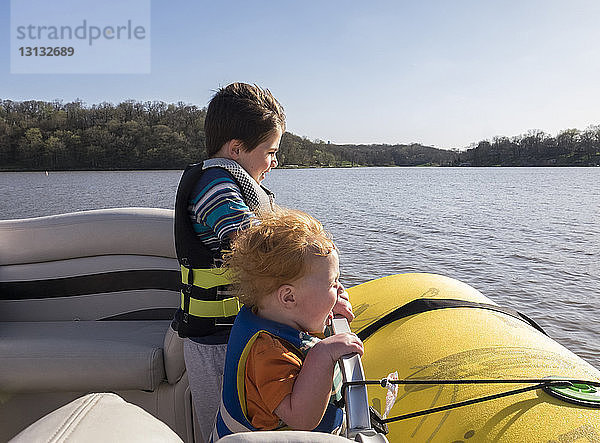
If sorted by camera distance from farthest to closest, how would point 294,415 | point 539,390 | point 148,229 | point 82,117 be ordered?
point 82,117, point 148,229, point 539,390, point 294,415

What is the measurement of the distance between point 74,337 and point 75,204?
17.3 meters

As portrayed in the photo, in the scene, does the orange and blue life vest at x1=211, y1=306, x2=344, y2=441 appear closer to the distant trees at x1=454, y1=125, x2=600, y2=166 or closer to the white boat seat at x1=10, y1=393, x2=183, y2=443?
the white boat seat at x1=10, y1=393, x2=183, y2=443

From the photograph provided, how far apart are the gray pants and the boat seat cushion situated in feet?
2.32

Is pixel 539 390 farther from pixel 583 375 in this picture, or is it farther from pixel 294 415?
pixel 294 415

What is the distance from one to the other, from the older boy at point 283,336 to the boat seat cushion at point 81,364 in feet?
3.94

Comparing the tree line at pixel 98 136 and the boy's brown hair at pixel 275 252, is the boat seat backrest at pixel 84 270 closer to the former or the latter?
the boy's brown hair at pixel 275 252

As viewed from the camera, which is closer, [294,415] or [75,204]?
[294,415]

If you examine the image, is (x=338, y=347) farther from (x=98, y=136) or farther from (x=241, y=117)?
(x=98, y=136)

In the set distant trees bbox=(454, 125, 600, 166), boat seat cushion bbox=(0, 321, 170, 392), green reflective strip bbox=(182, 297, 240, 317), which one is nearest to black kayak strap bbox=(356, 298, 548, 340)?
green reflective strip bbox=(182, 297, 240, 317)

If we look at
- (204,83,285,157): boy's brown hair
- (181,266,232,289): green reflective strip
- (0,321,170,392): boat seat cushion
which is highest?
(204,83,285,157): boy's brown hair

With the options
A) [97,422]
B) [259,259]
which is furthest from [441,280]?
[97,422]

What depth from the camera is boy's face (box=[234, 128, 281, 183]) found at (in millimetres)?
1879

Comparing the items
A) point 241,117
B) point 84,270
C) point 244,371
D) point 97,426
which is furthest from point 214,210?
point 84,270

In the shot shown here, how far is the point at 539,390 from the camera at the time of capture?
55.9 inches
